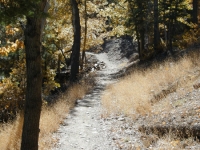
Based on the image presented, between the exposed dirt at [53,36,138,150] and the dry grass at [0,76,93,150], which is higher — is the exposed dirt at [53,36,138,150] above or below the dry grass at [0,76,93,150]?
below

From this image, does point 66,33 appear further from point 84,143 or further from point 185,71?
point 84,143

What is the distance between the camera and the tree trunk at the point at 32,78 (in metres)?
4.68

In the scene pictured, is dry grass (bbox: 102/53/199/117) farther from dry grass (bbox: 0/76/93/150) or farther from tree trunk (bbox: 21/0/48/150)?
tree trunk (bbox: 21/0/48/150)

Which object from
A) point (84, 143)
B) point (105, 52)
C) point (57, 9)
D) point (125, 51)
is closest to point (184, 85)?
point (84, 143)

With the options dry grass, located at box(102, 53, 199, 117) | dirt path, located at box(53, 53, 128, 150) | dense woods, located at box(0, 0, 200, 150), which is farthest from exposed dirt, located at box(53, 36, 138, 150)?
dense woods, located at box(0, 0, 200, 150)

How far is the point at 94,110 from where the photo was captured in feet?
34.2

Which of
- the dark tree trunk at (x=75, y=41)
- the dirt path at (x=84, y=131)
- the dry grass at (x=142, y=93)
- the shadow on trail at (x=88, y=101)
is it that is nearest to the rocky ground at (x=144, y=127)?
the dirt path at (x=84, y=131)

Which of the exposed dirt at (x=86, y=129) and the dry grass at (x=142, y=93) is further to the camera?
the dry grass at (x=142, y=93)

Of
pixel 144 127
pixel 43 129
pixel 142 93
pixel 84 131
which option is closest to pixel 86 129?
pixel 84 131

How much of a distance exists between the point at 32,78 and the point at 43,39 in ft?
36.1

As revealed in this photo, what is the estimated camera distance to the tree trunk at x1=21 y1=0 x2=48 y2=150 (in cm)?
468

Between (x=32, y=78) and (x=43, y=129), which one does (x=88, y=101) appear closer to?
(x=43, y=129)

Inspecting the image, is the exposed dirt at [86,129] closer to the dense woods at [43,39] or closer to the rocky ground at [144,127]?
the rocky ground at [144,127]

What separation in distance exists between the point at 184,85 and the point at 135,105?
1866 mm
